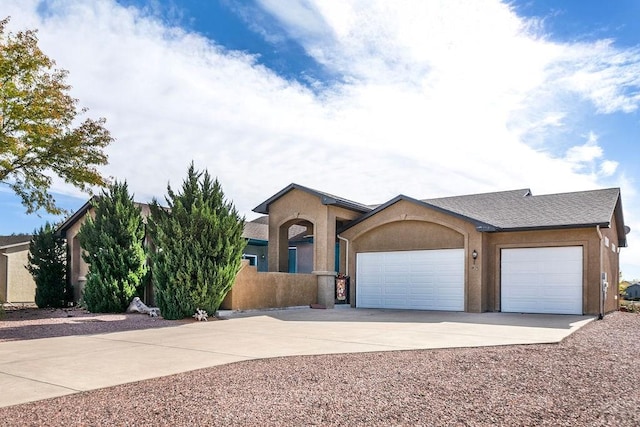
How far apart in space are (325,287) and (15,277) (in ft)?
52.6

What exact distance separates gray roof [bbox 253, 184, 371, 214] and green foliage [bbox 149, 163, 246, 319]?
184 inches

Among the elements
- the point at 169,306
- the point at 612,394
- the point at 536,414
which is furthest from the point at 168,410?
the point at 169,306

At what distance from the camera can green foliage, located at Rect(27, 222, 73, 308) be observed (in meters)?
20.4

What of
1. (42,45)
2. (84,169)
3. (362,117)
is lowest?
(84,169)

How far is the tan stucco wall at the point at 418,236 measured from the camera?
57.2 feet

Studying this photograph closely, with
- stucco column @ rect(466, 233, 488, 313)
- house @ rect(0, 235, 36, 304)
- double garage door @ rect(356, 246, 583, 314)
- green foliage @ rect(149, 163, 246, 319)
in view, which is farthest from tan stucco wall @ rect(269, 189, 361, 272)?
house @ rect(0, 235, 36, 304)

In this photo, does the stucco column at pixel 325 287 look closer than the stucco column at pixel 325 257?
No

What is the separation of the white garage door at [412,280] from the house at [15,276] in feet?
53.2

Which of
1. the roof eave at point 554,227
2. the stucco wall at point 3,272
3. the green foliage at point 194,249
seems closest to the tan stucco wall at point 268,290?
the green foliage at point 194,249

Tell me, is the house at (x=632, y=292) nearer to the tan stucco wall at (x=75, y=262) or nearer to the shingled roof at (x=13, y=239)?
the tan stucco wall at (x=75, y=262)

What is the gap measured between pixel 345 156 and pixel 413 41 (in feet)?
21.4

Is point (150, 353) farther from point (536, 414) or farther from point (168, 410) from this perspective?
point (536, 414)

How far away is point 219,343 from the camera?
956 centimetres

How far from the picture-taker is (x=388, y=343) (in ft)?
30.9
